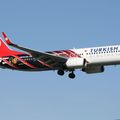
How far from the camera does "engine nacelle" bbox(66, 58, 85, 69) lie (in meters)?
71.7

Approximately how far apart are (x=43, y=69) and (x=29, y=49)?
5760 mm

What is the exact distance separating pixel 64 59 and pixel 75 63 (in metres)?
1.91

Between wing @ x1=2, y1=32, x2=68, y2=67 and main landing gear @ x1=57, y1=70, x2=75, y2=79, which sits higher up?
wing @ x1=2, y1=32, x2=68, y2=67

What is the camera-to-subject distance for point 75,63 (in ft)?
236

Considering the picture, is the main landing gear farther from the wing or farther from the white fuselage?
the white fuselage

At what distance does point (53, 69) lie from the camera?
75438 millimetres

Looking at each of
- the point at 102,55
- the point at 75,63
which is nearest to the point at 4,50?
the point at 75,63

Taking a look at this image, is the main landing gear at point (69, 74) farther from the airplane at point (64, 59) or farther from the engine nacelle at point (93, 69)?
the engine nacelle at point (93, 69)

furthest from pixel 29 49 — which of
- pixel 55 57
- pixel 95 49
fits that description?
pixel 95 49

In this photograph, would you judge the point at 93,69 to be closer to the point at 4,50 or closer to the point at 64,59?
the point at 64,59

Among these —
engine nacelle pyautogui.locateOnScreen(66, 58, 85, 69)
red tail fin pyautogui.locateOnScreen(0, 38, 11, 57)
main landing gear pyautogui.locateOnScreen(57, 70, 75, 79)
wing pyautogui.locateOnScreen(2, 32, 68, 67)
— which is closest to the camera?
engine nacelle pyautogui.locateOnScreen(66, 58, 85, 69)

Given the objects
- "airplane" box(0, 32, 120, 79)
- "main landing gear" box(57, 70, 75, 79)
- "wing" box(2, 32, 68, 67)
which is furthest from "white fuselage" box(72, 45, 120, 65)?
"main landing gear" box(57, 70, 75, 79)

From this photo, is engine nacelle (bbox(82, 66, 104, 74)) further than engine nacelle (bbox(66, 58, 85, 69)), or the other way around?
engine nacelle (bbox(82, 66, 104, 74))

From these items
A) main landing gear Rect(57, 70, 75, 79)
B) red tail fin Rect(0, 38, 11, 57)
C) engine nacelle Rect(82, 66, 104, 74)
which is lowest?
main landing gear Rect(57, 70, 75, 79)
